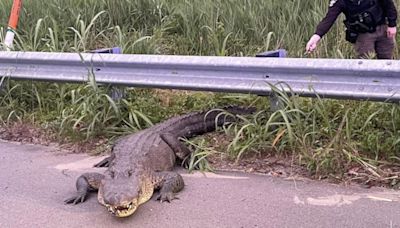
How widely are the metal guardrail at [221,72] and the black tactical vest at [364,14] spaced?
130cm

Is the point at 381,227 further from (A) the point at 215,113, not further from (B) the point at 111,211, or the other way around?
(A) the point at 215,113

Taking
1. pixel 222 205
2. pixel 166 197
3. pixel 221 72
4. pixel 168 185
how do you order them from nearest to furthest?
pixel 222 205
pixel 166 197
pixel 168 185
pixel 221 72

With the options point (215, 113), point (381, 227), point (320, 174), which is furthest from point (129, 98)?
point (381, 227)

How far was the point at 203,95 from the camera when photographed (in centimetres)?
696

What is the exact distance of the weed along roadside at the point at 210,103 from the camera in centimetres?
531

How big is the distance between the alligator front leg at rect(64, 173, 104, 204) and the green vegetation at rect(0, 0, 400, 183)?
0.85m

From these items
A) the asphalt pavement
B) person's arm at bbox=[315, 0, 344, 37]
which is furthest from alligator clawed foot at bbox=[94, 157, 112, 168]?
person's arm at bbox=[315, 0, 344, 37]

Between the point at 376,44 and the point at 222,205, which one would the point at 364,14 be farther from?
the point at 222,205

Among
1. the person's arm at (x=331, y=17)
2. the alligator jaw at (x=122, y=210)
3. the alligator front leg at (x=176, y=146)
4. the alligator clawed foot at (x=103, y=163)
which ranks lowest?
the alligator clawed foot at (x=103, y=163)

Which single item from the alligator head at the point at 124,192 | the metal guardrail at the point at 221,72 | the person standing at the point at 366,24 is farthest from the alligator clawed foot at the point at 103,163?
the person standing at the point at 366,24

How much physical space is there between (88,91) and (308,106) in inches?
90.0

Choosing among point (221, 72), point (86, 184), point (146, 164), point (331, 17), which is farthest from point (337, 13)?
point (86, 184)

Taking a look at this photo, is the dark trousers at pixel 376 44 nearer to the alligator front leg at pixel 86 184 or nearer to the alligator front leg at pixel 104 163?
the alligator front leg at pixel 104 163

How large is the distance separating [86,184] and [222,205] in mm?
1099
